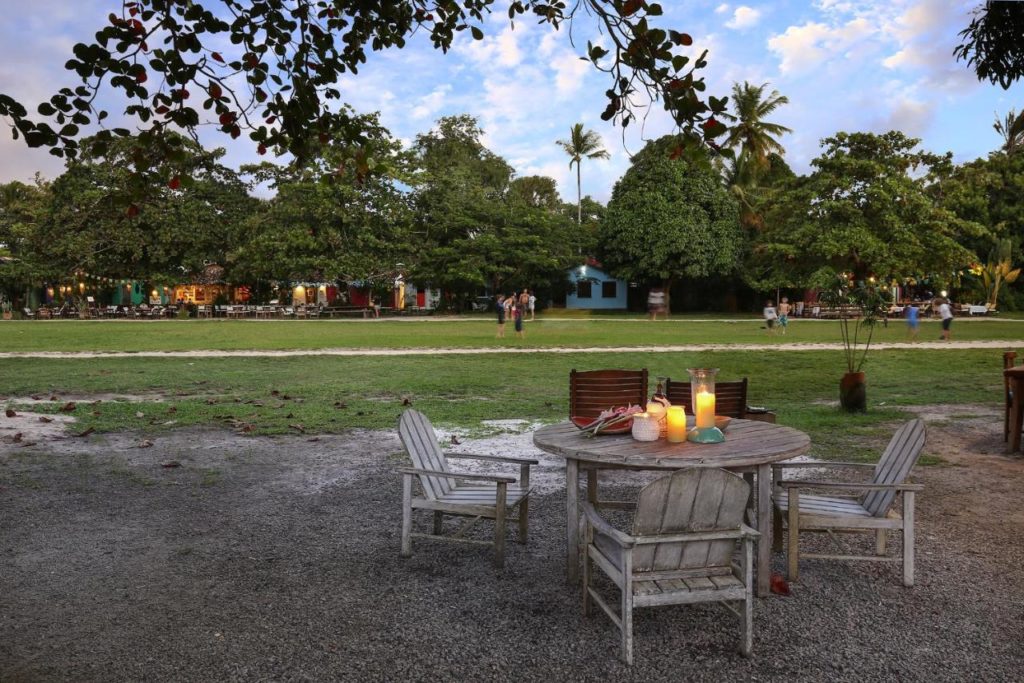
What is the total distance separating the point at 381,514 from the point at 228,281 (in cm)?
4485

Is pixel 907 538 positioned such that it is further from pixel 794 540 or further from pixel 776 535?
pixel 776 535

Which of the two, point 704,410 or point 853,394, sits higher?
point 704,410

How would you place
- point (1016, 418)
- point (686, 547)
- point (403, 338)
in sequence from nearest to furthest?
point (686, 547), point (1016, 418), point (403, 338)

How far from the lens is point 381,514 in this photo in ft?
17.8

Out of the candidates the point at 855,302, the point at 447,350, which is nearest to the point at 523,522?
the point at 855,302

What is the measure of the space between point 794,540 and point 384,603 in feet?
7.25

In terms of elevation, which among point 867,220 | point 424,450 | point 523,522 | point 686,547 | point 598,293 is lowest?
point 523,522

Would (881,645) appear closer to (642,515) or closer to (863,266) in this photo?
(642,515)

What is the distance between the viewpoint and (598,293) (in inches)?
1959

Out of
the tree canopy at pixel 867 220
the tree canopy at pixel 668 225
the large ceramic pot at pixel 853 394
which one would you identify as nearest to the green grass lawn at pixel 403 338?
the tree canopy at pixel 867 220

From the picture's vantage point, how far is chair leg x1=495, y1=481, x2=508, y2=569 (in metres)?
4.29

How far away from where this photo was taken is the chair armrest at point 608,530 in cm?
309

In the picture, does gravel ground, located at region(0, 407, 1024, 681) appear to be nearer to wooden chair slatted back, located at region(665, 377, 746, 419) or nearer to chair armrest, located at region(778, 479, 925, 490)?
chair armrest, located at region(778, 479, 925, 490)

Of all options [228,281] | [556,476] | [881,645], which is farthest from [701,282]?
[881,645]
